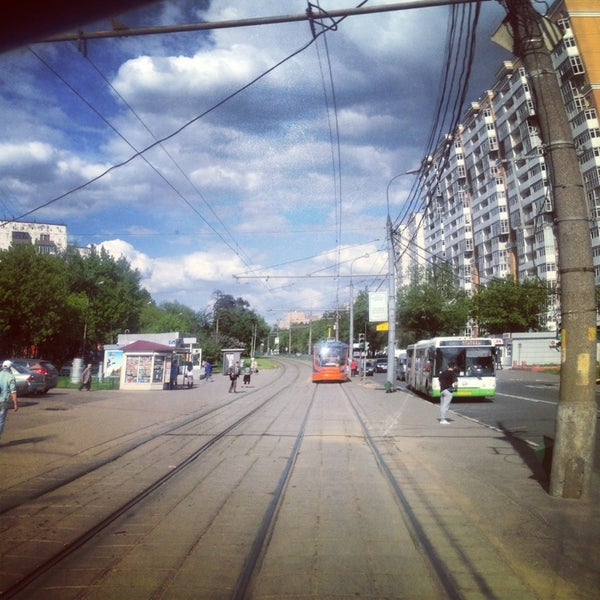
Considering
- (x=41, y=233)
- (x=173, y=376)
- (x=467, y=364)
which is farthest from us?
(x=41, y=233)

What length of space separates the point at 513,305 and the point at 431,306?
9.98 meters

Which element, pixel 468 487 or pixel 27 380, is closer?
pixel 468 487

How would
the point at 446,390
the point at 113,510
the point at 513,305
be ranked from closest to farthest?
1. the point at 113,510
2. the point at 446,390
3. the point at 513,305

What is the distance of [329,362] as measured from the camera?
122 feet

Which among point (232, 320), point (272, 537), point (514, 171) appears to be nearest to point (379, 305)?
point (272, 537)

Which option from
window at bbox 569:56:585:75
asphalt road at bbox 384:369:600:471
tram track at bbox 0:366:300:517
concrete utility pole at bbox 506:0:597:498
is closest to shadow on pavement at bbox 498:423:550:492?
asphalt road at bbox 384:369:600:471

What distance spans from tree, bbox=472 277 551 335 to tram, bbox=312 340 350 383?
27.5 metres

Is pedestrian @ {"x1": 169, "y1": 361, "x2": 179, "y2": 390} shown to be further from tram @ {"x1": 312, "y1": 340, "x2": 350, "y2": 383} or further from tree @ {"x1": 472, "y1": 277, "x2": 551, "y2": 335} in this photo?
tree @ {"x1": 472, "y1": 277, "x2": 551, "y2": 335}

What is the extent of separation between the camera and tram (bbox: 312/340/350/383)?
37031 millimetres

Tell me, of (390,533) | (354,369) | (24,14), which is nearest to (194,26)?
(24,14)

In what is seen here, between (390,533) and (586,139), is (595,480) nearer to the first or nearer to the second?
(390,533)

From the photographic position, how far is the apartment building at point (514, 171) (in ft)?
177

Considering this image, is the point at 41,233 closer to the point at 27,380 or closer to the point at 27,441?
the point at 27,380

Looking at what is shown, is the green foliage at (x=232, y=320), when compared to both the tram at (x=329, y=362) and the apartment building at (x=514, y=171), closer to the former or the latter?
the apartment building at (x=514, y=171)
